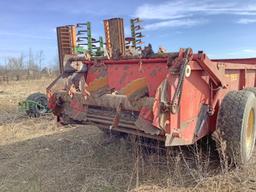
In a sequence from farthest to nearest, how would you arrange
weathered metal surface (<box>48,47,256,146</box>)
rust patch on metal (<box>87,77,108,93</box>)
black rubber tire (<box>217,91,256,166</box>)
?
rust patch on metal (<box>87,77,108,93</box>) < black rubber tire (<box>217,91,256,166</box>) < weathered metal surface (<box>48,47,256,146</box>)

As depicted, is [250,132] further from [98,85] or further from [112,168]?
[98,85]

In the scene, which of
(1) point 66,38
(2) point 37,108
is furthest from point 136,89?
(1) point 66,38

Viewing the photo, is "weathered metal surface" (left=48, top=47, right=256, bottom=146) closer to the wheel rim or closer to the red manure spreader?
the red manure spreader

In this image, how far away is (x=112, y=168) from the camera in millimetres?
4320

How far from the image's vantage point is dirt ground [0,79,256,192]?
3686 mm

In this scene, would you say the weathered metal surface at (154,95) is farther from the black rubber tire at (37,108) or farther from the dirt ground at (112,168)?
the black rubber tire at (37,108)

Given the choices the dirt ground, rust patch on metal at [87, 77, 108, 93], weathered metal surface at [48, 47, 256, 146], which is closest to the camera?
weathered metal surface at [48, 47, 256, 146]

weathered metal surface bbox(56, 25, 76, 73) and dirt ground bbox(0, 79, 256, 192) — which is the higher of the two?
weathered metal surface bbox(56, 25, 76, 73)

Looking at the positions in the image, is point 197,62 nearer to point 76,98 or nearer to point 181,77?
point 181,77

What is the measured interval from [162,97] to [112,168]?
5.73ft

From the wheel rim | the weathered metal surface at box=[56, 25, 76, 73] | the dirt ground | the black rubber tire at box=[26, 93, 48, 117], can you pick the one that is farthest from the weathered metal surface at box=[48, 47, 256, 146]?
the weathered metal surface at box=[56, 25, 76, 73]

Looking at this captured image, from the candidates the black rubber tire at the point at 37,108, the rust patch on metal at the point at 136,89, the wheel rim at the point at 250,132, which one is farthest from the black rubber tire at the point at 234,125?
the black rubber tire at the point at 37,108

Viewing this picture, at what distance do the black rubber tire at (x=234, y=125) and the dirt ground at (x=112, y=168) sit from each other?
0.84 feet

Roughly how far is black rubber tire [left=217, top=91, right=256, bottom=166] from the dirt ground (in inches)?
10.0
